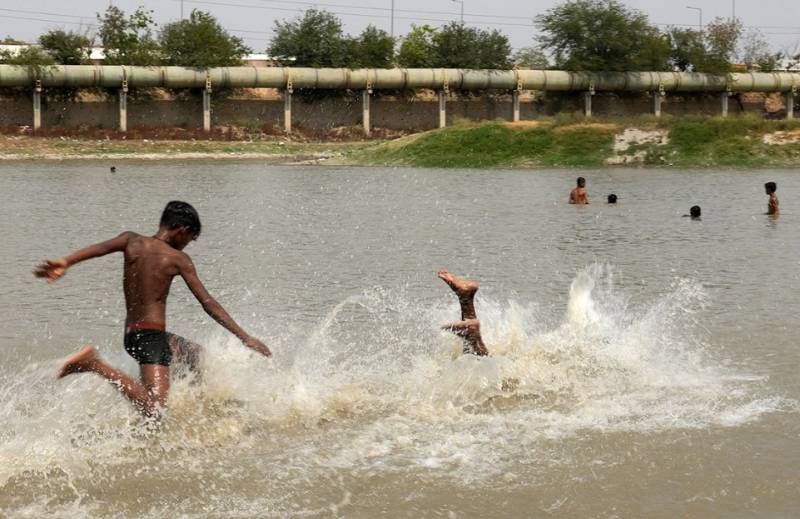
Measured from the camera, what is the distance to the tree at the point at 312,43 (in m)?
65.2

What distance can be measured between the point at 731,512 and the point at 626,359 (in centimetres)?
340

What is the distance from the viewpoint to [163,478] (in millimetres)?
7031

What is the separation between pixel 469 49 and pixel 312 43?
8.77 metres

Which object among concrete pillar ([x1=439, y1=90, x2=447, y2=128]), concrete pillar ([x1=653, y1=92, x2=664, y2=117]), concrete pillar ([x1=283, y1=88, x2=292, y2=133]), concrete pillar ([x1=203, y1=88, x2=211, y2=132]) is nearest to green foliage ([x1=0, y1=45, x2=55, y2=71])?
concrete pillar ([x1=203, y1=88, x2=211, y2=132])

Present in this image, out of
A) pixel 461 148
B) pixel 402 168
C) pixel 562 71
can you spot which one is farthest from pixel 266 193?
pixel 562 71

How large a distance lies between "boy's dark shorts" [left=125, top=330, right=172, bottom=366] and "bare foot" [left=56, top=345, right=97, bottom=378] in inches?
11.2

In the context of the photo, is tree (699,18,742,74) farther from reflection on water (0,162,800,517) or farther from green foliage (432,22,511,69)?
reflection on water (0,162,800,517)

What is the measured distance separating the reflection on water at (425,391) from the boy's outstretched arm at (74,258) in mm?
1117

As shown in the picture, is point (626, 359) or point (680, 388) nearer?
point (680, 388)

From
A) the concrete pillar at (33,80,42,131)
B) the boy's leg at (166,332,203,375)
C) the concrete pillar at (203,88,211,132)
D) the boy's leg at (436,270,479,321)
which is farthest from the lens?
the concrete pillar at (203,88,211,132)

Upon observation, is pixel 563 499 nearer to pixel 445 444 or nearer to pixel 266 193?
pixel 445 444

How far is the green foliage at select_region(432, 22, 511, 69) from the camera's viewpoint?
217ft

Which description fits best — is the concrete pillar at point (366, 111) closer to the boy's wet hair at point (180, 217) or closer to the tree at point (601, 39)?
the tree at point (601, 39)

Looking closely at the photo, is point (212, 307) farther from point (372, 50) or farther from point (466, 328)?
point (372, 50)
